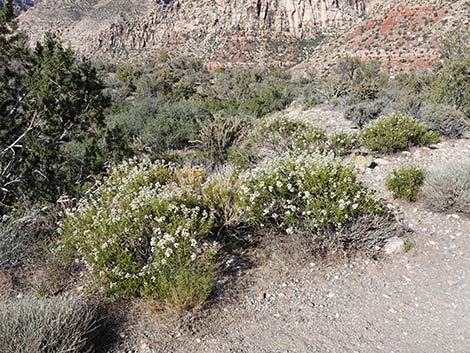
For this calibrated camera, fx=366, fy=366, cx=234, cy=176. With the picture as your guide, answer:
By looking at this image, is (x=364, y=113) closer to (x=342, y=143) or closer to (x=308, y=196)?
(x=342, y=143)

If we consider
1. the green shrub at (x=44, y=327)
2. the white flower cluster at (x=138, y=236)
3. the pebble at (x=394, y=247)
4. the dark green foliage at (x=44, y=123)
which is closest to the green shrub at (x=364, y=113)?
the pebble at (x=394, y=247)

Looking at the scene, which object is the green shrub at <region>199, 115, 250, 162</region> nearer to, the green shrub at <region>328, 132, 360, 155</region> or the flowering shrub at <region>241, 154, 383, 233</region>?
the green shrub at <region>328, 132, 360, 155</region>

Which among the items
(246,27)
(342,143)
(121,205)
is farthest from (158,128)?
(246,27)

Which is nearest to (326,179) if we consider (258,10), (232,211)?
(232,211)

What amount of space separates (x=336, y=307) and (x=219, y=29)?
8218 centimetres

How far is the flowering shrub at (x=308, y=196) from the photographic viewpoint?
4.27 m

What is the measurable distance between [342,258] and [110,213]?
9.04 ft

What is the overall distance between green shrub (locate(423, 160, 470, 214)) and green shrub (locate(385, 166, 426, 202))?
18cm

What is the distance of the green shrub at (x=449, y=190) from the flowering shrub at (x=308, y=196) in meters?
1.51

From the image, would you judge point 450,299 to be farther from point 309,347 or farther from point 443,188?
point 443,188

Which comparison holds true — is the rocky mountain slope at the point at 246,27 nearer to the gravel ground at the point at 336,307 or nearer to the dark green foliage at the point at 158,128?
the dark green foliage at the point at 158,128

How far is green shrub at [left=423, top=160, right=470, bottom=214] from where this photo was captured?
5.34m

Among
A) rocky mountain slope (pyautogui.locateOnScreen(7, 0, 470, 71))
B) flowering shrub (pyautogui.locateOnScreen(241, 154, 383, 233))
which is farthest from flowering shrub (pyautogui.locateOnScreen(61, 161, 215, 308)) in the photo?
rocky mountain slope (pyautogui.locateOnScreen(7, 0, 470, 71))

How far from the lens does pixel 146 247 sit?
3840 millimetres
